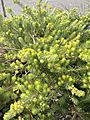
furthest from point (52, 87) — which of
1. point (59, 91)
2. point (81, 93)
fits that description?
point (81, 93)

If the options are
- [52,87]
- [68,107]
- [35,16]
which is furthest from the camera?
[35,16]

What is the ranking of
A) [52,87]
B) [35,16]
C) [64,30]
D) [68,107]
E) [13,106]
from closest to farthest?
[13,106] < [52,87] < [68,107] < [64,30] < [35,16]

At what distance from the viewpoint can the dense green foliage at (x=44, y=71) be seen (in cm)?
166

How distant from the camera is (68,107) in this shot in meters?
1.90

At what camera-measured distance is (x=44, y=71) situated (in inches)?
70.4

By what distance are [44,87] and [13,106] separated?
0.69 ft

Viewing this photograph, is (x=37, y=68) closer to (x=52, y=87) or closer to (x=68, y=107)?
(x=52, y=87)

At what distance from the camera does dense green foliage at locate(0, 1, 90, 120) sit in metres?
1.66

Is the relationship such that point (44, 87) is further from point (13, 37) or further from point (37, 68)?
point (13, 37)

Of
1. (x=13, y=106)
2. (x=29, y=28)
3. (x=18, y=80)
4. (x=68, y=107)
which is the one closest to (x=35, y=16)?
(x=29, y=28)

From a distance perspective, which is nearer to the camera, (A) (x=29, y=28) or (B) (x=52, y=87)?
(B) (x=52, y=87)

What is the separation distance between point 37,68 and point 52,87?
0.48 ft

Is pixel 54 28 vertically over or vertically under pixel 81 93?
over

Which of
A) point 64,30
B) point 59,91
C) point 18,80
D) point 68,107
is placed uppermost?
point 64,30
